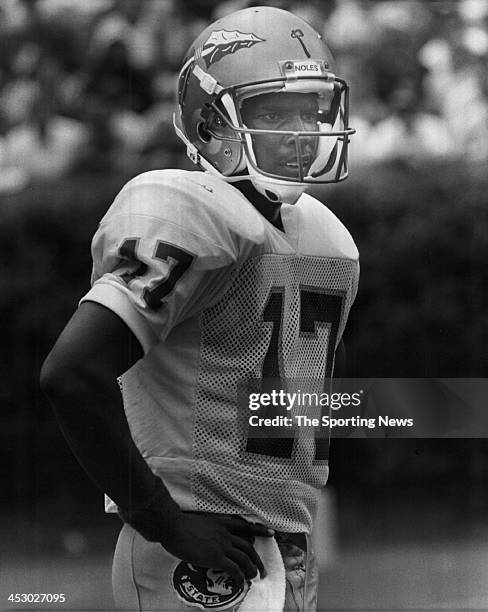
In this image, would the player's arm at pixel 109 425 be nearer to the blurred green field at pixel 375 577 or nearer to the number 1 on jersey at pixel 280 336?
the number 1 on jersey at pixel 280 336

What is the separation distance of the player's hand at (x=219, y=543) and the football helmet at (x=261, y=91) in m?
0.44

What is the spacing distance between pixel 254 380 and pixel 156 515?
230 mm

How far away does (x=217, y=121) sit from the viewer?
5.34 feet

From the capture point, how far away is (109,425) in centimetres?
134

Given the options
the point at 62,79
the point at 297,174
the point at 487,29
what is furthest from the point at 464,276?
the point at 297,174

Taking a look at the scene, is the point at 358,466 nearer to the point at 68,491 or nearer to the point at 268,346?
the point at 68,491

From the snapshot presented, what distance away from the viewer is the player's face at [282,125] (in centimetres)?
157

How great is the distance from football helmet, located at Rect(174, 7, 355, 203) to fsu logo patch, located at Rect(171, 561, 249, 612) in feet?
1.66

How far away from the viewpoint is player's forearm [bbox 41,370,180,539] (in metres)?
1.32

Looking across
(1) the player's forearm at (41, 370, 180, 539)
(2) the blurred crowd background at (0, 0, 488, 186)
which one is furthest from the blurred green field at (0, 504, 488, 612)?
(1) the player's forearm at (41, 370, 180, 539)

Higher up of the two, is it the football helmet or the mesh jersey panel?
the football helmet

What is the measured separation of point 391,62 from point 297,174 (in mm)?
1718

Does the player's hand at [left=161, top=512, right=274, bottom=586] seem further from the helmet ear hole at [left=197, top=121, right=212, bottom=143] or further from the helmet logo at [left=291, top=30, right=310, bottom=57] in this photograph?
the helmet logo at [left=291, top=30, right=310, bottom=57]

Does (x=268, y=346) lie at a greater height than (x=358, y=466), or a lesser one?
lesser
